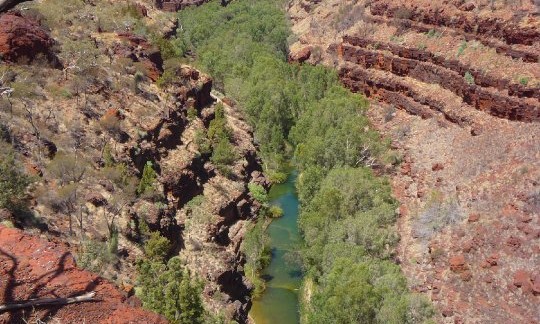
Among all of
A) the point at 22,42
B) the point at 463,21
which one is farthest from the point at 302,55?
the point at 22,42

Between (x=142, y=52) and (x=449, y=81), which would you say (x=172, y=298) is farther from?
(x=449, y=81)

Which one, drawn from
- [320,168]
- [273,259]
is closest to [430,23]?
[320,168]

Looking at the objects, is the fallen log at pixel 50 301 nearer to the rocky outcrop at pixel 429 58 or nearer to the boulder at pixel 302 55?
the rocky outcrop at pixel 429 58

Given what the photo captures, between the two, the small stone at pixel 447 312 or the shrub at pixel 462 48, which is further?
the shrub at pixel 462 48

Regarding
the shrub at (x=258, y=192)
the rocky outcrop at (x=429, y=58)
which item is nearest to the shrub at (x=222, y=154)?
the shrub at (x=258, y=192)

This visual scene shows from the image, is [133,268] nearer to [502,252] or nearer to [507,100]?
[502,252]

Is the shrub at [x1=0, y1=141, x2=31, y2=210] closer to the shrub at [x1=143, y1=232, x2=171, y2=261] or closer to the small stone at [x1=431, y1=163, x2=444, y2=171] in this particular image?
the shrub at [x1=143, y1=232, x2=171, y2=261]
